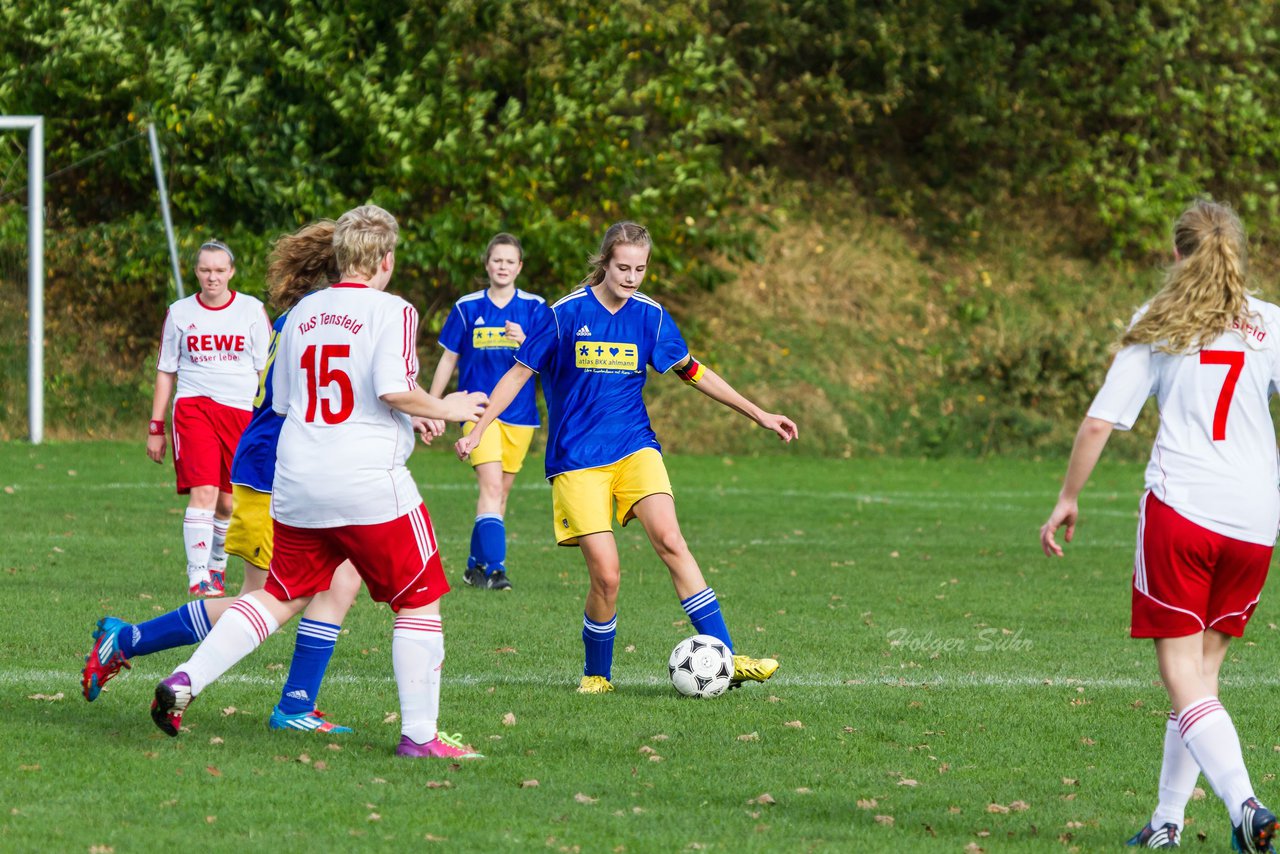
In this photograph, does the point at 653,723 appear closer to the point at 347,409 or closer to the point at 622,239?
the point at 347,409

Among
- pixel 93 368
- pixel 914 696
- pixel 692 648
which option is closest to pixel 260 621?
pixel 692 648

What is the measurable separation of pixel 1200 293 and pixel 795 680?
3.32m

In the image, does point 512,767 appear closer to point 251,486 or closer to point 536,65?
point 251,486

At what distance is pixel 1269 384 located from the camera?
15.3ft

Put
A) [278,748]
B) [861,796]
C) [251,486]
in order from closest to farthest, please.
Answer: [861,796] → [278,748] → [251,486]

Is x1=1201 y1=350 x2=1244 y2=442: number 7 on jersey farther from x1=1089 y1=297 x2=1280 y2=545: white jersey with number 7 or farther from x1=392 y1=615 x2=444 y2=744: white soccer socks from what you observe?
x1=392 y1=615 x2=444 y2=744: white soccer socks

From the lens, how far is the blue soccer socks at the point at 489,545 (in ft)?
33.7

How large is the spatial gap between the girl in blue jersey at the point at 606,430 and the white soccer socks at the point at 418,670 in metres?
1.44

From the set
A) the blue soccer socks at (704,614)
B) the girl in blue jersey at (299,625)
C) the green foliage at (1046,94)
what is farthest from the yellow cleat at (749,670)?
the green foliage at (1046,94)

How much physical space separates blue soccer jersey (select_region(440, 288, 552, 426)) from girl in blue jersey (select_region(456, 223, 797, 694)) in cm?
355

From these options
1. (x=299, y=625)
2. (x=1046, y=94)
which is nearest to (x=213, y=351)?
(x=299, y=625)

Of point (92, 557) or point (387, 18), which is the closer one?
point (92, 557)

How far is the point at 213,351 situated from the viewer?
9930 millimetres

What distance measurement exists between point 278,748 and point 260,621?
0.47 meters
